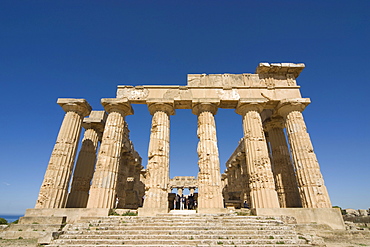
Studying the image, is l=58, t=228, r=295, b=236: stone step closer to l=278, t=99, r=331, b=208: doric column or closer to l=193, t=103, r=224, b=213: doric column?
l=193, t=103, r=224, b=213: doric column

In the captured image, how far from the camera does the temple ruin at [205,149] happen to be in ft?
41.5

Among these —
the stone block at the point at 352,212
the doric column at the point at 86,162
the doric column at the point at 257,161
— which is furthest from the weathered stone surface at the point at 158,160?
the stone block at the point at 352,212

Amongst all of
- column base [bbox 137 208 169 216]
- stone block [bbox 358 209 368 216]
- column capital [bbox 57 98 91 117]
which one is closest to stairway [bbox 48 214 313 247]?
column base [bbox 137 208 169 216]

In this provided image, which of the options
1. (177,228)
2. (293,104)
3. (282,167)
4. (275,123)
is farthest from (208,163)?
(275,123)

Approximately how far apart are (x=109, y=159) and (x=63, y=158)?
328cm

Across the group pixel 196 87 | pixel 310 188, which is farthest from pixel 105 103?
pixel 310 188

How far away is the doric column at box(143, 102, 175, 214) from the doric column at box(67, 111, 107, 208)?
6.47m

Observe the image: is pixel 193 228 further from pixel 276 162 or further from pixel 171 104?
pixel 276 162

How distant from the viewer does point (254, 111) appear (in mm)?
15633

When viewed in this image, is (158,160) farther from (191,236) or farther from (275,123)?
(275,123)

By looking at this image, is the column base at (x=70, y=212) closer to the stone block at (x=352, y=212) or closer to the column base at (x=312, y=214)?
the column base at (x=312, y=214)

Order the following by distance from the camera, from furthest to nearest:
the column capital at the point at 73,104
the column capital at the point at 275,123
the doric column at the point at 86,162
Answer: the column capital at the point at 275,123 → the doric column at the point at 86,162 → the column capital at the point at 73,104

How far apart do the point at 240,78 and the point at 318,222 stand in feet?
36.7

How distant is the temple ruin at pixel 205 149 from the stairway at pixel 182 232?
7.60ft
